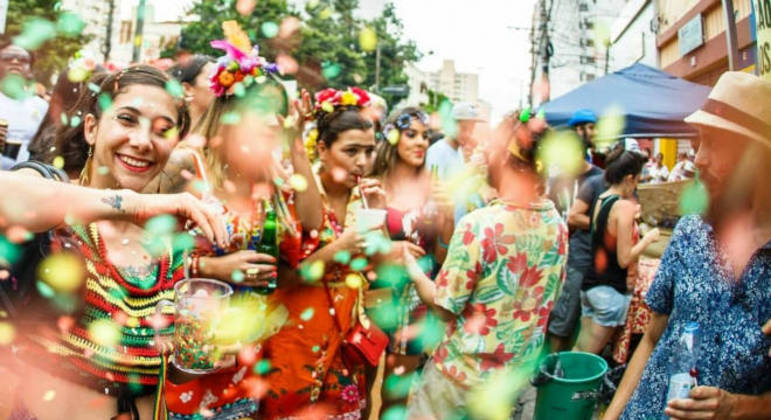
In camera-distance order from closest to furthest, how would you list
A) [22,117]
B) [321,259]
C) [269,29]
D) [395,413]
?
[321,259]
[395,413]
[22,117]
[269,29]

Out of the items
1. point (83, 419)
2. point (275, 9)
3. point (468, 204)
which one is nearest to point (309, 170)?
point (83, 419)

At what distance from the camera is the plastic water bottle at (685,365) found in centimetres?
157

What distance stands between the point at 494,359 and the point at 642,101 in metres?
5.26

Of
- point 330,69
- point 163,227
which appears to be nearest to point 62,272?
point 163,227

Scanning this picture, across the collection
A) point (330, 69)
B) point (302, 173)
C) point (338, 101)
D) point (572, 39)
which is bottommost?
point (302, 173)

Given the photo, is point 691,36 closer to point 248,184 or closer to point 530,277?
point 530,277

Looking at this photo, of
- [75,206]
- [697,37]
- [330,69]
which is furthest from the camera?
[330,69]

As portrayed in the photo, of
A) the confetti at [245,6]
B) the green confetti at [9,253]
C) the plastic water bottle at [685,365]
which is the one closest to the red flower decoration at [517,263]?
the plastic water bottle at [685,365]

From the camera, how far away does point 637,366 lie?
6.45 ft

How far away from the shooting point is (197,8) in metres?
31.3

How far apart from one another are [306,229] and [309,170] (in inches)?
11.2

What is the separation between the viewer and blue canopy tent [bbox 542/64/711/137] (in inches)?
252

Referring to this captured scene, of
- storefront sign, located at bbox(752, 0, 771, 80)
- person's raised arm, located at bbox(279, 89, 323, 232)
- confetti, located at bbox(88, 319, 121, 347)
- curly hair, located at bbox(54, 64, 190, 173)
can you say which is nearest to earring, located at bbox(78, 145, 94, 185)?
curly hair, located at bbox(54, 64, 190, 173)

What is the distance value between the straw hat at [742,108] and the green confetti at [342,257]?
1.56 m
